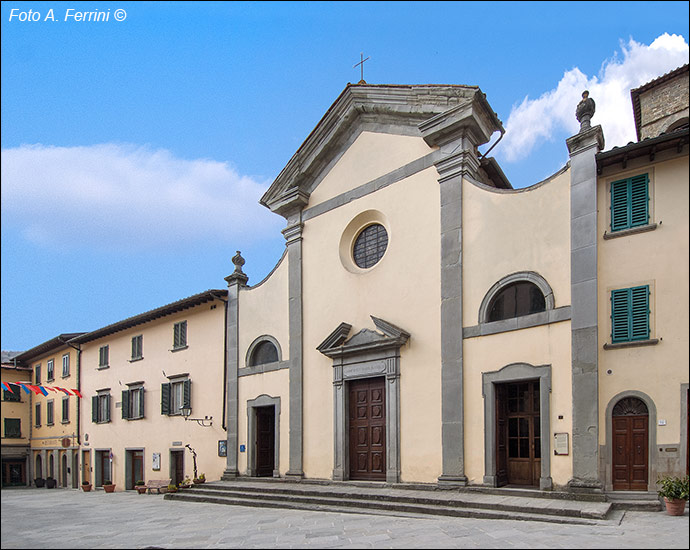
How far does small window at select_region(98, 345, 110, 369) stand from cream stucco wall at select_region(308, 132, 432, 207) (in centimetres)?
1488

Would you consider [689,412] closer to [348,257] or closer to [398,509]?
[398,509]

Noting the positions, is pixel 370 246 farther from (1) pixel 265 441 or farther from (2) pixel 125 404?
(2) pixel 125 404

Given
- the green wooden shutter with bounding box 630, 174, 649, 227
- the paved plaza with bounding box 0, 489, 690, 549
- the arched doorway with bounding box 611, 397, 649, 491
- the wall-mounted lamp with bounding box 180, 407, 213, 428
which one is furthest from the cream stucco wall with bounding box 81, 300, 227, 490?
the green wooden shutter with bounding box 630, 174, 649, 227

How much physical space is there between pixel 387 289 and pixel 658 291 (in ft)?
21.8

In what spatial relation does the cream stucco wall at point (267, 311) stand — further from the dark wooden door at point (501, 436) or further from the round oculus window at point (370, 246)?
the dark wooden door at point (501, 436)

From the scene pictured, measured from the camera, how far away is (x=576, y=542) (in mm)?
8617

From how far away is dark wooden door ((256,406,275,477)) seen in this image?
19.1m

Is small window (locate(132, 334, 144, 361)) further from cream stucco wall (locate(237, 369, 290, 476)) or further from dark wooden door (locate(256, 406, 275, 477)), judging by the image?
dark wooden door (locate(256, 406, 275, 477))

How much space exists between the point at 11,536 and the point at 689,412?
12777 millimetres

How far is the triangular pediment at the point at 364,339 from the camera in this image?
1511cm

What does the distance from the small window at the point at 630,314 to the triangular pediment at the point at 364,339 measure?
5.05m

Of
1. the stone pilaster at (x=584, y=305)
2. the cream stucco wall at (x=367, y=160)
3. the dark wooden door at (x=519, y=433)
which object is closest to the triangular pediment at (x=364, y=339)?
the dark wooden door at (x=519, y=433)

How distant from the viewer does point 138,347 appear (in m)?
25.6

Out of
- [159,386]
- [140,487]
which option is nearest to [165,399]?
[159,386]
